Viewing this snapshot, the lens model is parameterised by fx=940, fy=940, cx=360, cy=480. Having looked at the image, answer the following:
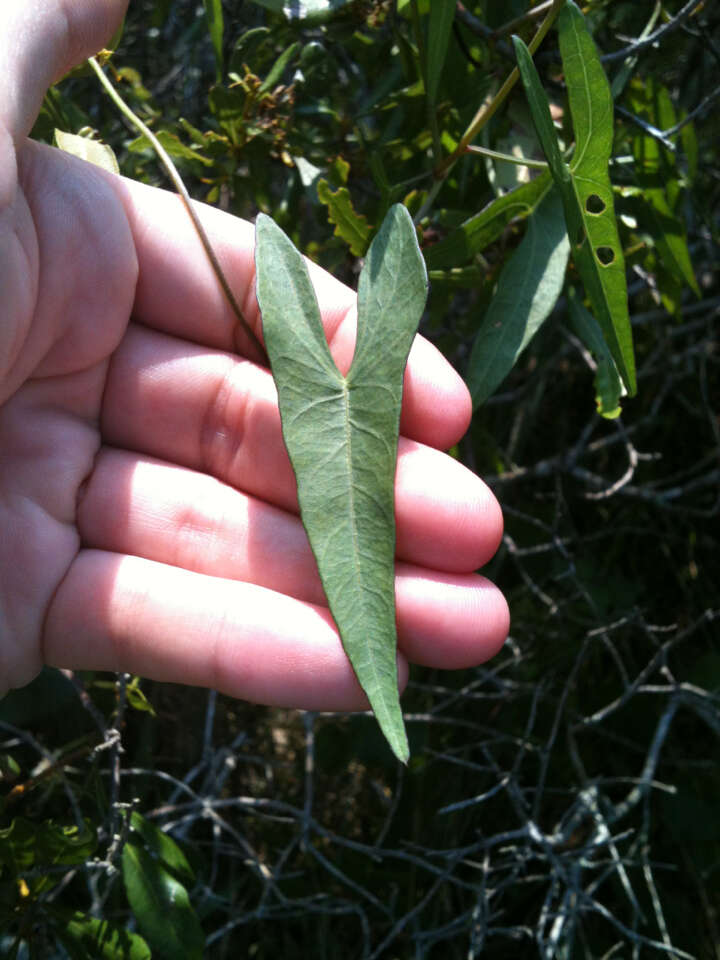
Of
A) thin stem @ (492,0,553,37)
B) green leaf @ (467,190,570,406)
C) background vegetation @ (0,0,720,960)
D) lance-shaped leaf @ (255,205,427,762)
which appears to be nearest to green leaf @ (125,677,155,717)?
background vegetation @ (0,0,720,960)

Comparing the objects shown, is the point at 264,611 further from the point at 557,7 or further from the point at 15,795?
the point at 557,7

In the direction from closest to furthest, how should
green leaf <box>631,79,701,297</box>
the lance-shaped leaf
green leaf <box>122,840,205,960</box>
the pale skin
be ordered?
the lance-shaped leaf, the pale skin, green leaf <box>122,840,205,960</box>, green leaf <box>631,79,701,297</box>

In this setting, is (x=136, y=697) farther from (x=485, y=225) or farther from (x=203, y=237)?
(x=485, y=225)

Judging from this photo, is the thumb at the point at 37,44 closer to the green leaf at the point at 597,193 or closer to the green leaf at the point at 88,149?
the green leaf at the point at 88,149

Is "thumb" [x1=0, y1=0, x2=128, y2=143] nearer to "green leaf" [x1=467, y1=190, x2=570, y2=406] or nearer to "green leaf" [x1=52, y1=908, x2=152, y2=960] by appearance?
"green leaf" [x1=467, y1=190, x2=570, y2=406]

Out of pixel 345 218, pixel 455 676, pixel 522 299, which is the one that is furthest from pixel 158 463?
pixel 455 676

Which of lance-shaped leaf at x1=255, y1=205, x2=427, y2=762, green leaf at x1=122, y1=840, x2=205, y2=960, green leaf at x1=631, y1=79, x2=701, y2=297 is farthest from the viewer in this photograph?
green leaf at x1=631, y1=79, x2=701, y2=297

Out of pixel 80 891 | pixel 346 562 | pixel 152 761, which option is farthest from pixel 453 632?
pixel 80 891
